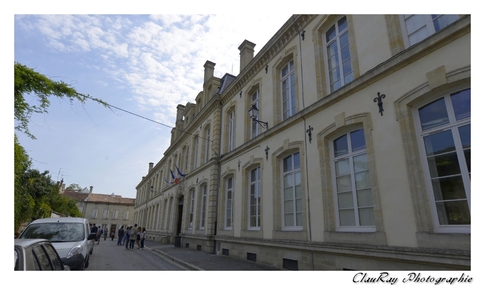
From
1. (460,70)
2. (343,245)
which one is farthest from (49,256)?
(460,70)

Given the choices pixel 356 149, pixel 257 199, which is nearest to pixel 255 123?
pixel 257 199

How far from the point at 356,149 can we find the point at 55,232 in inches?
313

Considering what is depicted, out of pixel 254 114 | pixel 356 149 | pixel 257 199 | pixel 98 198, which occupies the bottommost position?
pixel 257 199

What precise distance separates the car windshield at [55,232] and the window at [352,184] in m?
6.88

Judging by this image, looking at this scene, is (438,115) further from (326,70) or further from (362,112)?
(326,70)

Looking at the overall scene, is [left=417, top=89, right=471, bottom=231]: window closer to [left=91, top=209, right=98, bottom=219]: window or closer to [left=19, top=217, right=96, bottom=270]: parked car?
[left=19, top=217, right=96, bottom=270]: parked car

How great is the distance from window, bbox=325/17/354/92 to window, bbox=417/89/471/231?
2.51 m

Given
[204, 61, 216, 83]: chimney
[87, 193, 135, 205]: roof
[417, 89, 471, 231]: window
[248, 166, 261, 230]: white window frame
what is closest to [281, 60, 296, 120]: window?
[248, 166, 261, 230]: white window frame

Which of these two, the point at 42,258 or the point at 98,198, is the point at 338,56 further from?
the point at 98,198

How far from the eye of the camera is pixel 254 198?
10586mm

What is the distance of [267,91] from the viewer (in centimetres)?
1077

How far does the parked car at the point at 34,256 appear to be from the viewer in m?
2.83

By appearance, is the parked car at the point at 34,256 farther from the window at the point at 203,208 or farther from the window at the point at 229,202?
the window at the point at 203,208

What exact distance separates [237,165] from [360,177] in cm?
635
